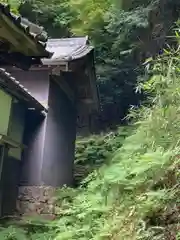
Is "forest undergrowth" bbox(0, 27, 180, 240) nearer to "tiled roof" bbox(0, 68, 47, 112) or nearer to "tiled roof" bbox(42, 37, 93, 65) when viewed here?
"tiled roof" bbox(0, 68, 47, 112)

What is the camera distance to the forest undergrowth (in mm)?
3588

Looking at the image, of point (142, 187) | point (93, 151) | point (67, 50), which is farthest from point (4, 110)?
point (93, 151)

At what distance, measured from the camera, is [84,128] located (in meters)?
17.5

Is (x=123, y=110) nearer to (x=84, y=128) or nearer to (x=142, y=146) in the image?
(x=84, y=128)

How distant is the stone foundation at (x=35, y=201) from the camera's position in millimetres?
8792

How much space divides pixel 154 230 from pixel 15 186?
5.70 metres

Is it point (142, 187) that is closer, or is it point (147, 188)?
point (147, 188)

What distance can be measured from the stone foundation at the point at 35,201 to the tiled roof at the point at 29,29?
18.6 ft

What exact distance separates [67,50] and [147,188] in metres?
7.69

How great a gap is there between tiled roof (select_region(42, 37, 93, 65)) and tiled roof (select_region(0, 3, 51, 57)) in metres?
5.41

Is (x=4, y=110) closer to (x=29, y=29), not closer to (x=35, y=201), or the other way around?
(x=35, y=201)

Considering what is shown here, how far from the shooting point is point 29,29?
3586 millimetres

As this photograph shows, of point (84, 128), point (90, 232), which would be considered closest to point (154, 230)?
point (90, 232)

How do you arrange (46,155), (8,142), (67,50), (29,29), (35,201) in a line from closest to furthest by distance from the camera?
(29,29), (8,142), (35,201), (46,155), (67,50)
